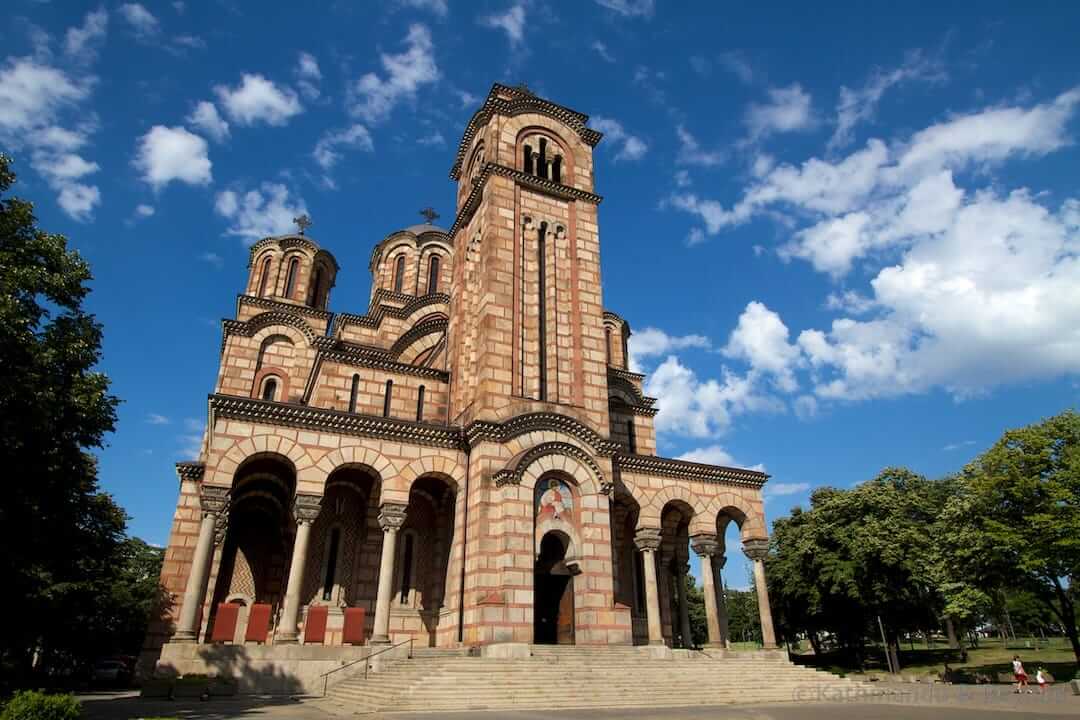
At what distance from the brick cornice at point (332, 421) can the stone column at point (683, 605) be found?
35.8 ft

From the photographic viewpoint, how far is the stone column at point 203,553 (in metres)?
16.0

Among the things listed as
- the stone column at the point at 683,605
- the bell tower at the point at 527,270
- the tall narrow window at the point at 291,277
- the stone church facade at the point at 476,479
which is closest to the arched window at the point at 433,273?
the stone church facade at the point at 476,479

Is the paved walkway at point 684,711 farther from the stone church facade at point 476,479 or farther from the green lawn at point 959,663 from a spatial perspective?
the green lawn at point 959,663

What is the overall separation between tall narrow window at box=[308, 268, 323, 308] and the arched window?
5660 millimetres

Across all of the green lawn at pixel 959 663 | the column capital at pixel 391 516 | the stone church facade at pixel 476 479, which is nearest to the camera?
the stone church facade at pixel 476 479

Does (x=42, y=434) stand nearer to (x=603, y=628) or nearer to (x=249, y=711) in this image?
(x=249, y=711)

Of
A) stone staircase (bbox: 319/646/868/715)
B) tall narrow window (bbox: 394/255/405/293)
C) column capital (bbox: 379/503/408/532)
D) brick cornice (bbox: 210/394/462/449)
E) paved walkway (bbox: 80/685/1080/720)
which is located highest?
tall narrow window (bbox: 394/255/405/293)

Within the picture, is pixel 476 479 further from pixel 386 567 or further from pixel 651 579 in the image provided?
pixel 651 579

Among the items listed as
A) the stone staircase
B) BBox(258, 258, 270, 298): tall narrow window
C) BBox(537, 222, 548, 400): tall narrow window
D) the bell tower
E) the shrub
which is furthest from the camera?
BBox(258, 258, 270, 298): tall narrow window

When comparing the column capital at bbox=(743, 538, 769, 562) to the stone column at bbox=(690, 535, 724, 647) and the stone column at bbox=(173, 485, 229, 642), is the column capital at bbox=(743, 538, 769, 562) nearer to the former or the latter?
the stone column at bbox=(690, 535, 724, 647)

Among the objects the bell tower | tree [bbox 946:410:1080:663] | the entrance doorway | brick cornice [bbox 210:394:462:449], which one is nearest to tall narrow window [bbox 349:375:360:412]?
the bell tower

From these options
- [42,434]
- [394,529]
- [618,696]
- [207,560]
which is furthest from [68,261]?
[618,696]

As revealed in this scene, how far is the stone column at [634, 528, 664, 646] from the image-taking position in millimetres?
19559

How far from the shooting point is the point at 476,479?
19.2 m
